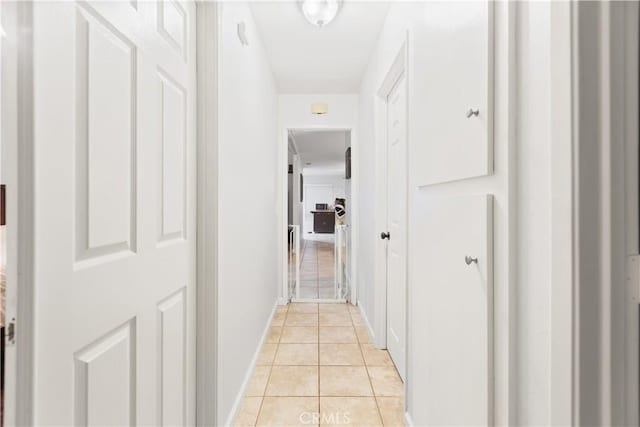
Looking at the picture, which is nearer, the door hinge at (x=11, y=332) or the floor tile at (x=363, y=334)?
the door hinge at (x=11, y=332)

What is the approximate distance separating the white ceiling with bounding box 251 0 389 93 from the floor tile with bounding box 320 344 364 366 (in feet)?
7.80

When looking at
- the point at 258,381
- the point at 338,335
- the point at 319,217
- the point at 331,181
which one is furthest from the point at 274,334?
the point at 331,181

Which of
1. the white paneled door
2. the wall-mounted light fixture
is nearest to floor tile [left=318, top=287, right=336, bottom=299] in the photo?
the white paneled door

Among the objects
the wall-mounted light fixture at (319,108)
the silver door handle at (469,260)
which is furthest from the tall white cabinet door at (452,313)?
the wall-mounted light fixture at (319,108)

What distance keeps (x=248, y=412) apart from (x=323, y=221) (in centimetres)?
1136

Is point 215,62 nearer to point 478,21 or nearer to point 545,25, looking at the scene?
point 478,21

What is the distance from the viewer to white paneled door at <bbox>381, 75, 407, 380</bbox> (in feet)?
7.09

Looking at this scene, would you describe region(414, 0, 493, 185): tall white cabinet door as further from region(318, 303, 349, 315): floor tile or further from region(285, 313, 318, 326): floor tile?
region(318, 303, 349, 315): floor tile

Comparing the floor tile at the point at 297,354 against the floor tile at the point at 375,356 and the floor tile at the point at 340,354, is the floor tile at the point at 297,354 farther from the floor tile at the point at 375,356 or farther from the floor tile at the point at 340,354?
the floor tile at the point at 375,356

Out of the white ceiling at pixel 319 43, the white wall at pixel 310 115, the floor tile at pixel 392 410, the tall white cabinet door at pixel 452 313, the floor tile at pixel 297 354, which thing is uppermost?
the white ceiling at pixel 319 43

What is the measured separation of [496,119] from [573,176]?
311 mm

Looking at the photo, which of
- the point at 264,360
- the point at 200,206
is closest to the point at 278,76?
the point at 200,206

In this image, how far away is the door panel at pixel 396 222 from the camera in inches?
85.0

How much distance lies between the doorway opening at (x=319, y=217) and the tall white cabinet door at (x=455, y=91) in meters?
2.50
